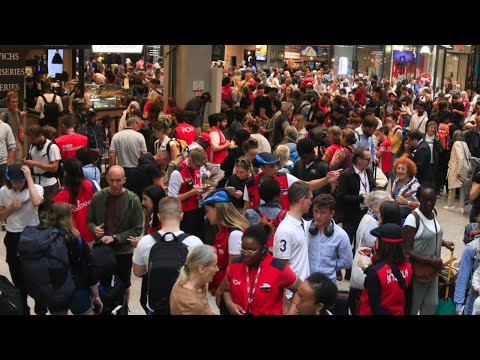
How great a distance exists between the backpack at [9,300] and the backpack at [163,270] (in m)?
0.91

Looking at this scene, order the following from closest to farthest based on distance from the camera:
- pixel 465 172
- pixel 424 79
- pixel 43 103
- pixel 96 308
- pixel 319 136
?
pixel 96 308, pixel 319 136, pixel 465 172, pixel 43 103, pixel 424 79

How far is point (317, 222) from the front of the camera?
5770 millimetres

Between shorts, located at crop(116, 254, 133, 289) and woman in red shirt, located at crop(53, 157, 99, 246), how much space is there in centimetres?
39

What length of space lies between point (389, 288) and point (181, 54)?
490 inches

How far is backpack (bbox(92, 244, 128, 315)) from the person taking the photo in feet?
17.9

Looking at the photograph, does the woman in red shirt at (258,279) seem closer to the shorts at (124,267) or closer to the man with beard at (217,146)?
the shorts at (124,267)

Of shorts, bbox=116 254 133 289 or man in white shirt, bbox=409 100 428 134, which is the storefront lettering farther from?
man in white shirt, bbox=409 100 428 134

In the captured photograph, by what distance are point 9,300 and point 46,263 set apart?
18.7 inches

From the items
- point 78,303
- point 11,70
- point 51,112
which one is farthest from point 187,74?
point 78,303

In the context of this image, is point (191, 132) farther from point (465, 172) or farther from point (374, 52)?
point (374, 52)

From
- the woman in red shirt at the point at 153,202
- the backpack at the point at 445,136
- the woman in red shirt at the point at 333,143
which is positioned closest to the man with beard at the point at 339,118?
the backpack at the point at 445,136

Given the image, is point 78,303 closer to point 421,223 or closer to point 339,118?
point 421,223

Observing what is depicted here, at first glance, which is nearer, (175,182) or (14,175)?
(14,175)

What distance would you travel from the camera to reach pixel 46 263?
5.05m
